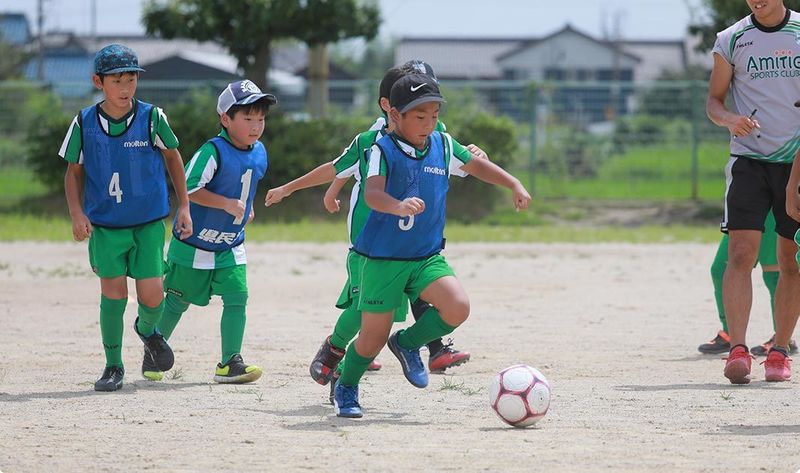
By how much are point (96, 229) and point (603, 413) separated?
3.00 metres

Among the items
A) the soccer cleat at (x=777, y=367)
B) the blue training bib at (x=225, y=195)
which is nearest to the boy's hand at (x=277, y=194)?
the blue training bib at (x=225, y=195)

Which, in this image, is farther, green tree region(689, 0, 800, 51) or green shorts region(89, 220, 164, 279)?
green tree region(689, 0, 800, 51)

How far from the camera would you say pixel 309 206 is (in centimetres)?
2056

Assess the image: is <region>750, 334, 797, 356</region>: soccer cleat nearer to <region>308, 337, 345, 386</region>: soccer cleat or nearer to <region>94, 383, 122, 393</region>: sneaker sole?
<region>308, 337, 345, 386</region>: soccer cleat

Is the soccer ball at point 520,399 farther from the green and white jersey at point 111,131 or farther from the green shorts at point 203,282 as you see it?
the green and white jersey at point 111,131

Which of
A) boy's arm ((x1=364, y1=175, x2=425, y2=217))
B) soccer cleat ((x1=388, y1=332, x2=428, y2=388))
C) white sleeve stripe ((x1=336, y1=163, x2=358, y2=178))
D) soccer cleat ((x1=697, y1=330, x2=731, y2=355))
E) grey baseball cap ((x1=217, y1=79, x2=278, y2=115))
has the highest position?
grey baseball cap ((x1=217, y1=79, x2=278, y2=115))

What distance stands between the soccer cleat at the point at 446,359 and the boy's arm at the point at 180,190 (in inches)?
62.9

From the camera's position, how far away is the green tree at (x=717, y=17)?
20438 millimetres

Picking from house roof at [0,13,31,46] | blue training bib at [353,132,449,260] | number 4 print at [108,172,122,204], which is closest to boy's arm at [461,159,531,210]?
blue training bib at [353,132,449,260]

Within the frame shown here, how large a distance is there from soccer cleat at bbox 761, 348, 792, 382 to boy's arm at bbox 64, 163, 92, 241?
3864mm

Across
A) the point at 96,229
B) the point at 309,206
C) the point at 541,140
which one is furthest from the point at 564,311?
the point at 541,140

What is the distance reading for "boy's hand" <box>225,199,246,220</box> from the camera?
7246 mm

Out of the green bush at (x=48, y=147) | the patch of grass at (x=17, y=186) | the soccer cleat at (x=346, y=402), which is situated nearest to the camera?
the soccer cleat at (x=346, y=402)

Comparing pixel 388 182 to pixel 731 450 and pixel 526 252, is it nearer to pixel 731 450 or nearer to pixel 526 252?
pixel 731 450
